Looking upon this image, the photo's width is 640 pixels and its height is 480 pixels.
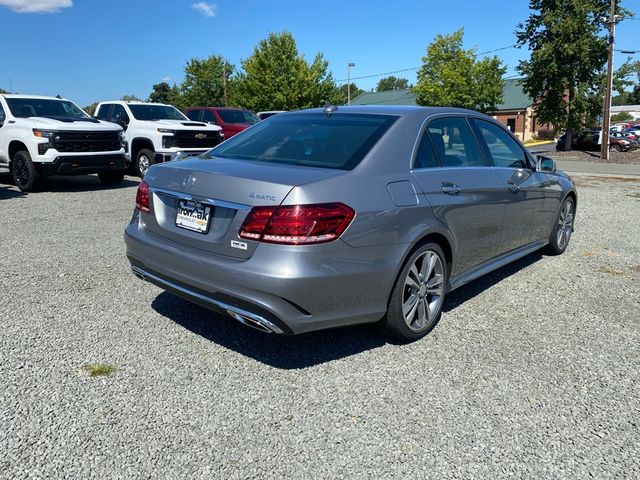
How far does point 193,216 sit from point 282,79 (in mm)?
36766

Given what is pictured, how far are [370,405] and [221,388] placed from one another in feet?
2.81

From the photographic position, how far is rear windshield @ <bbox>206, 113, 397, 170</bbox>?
3.51 metres

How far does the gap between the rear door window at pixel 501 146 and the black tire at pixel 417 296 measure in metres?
1.37

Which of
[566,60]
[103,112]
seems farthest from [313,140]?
[566,60]

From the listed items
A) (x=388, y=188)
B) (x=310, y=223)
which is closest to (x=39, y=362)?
(x=310, y=223)

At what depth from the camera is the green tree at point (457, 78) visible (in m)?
39.4

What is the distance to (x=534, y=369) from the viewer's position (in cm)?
342

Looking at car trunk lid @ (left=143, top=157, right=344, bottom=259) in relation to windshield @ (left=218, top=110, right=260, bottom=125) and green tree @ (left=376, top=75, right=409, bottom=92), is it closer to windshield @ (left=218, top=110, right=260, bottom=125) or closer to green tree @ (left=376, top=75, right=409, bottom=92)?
windshield @ (left=218, top=110, right=260, bottom=125)

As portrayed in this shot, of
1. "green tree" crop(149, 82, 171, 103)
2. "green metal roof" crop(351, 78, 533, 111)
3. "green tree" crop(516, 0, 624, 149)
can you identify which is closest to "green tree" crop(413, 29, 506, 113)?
"green tree" crop(516, 0, 624, 149)

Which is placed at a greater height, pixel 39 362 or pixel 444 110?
pixel 444 110

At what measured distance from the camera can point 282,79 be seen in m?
38.3

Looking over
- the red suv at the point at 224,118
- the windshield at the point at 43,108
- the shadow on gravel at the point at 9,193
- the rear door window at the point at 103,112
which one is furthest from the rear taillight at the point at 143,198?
the red suv at the point at 224,118

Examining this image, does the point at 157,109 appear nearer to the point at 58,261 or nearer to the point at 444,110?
the point at 58,261

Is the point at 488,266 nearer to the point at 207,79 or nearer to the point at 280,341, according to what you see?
the point at 280,341
